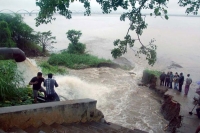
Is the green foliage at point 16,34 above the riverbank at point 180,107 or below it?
above

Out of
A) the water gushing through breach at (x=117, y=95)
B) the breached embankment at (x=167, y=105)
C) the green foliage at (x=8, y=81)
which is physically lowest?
the water gushing through breach at (x=117, y=95)

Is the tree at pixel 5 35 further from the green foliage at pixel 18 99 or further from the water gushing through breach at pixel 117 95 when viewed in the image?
the green foliage at pixel 18 99

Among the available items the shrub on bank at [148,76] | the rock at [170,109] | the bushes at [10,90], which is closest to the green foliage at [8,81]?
the bushes at [10,90]

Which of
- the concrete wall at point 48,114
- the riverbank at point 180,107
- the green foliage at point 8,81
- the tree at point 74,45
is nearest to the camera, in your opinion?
the concrete wall at point 48,114

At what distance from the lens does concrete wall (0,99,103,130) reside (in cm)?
526

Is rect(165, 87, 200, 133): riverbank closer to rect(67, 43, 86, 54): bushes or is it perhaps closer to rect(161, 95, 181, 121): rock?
rect(161, 95, 181, 121): rock

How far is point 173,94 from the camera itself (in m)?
15.5

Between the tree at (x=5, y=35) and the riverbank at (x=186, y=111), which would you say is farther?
the tree at (x=5, y=35)

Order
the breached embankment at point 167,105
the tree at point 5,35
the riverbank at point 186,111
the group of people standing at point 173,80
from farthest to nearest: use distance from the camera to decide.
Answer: the tree at point 5,35, the group of people standing at point 173,80, the breached embankment at point 167,105, the riverbank at point 186,111

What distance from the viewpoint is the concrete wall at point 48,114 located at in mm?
5258

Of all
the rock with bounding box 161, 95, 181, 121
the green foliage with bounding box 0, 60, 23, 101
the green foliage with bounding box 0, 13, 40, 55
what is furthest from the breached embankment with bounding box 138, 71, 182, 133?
the green foliage with bounding box 0, 13, 40, 55

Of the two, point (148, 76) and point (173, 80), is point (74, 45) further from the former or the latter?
point (173, 80)

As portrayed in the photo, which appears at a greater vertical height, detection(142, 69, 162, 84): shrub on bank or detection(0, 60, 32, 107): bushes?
detection(0, 60, 32, 107): bushes

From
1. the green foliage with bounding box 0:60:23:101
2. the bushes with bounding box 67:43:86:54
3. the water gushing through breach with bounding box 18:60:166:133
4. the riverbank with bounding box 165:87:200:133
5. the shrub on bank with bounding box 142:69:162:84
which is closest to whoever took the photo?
the green foliage with bounding box 0:60:23:101
